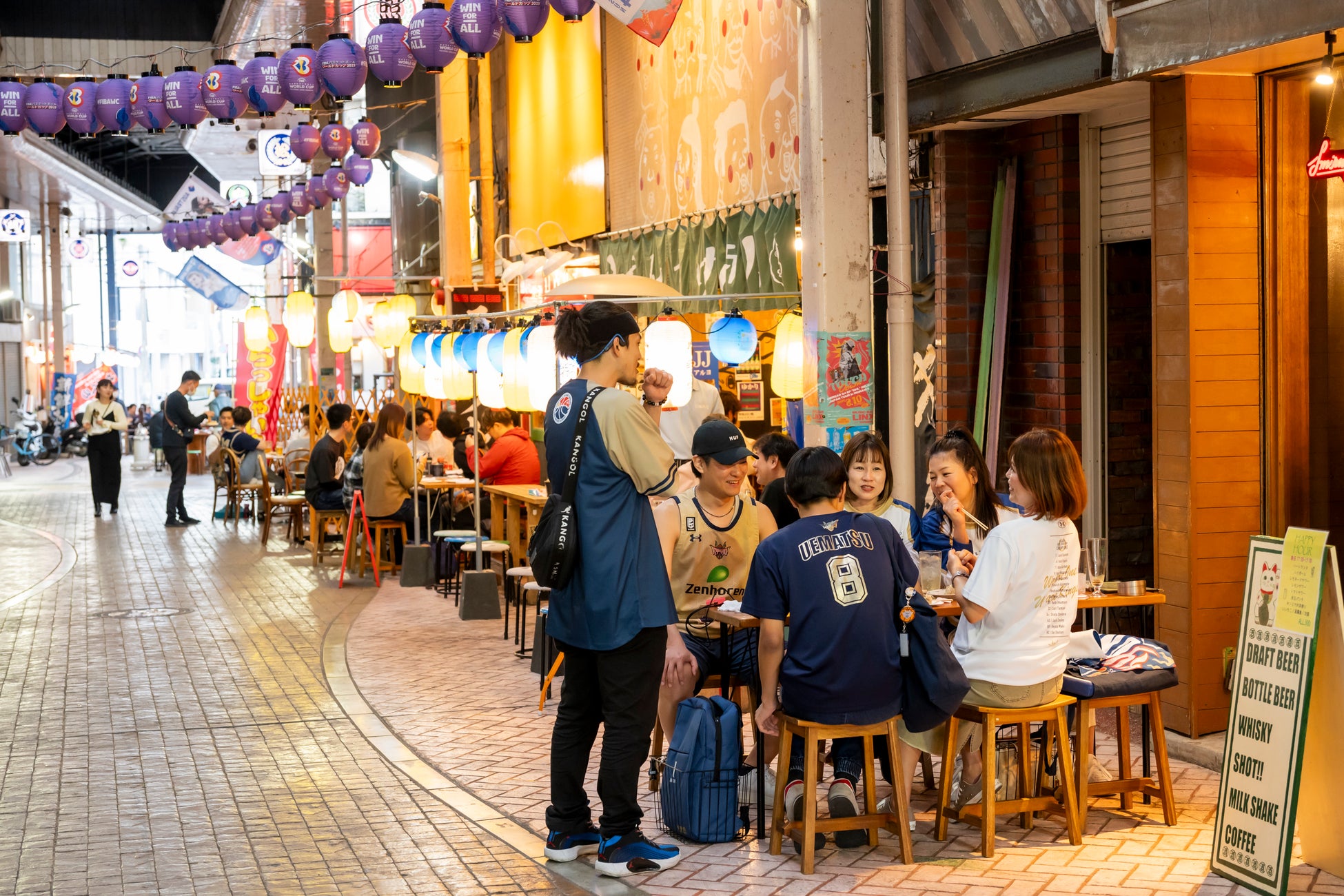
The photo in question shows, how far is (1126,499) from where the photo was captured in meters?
8.56

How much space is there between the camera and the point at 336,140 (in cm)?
1916

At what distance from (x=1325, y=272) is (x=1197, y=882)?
325 cm

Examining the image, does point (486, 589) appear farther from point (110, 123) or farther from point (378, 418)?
point (110, 123)

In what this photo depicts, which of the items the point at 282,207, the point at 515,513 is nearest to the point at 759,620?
the point at 515,513

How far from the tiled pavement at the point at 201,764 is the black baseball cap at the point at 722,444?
6.16 feet

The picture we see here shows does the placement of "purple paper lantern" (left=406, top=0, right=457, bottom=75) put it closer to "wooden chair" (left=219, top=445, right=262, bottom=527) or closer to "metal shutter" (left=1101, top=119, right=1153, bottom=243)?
"metal shutter" (left=1101, top=119, right=1153, bottom=243)

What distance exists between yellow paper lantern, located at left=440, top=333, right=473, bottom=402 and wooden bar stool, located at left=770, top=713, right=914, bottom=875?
797 centimetres

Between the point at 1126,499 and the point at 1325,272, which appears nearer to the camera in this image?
the point at 1325,272

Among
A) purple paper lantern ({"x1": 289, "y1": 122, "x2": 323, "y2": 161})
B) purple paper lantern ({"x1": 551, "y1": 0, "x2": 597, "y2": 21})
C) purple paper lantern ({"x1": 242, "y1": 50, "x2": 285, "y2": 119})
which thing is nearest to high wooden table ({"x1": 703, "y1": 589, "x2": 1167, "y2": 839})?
purple paper lantern ({"x1": 551, "y1": 0, "x2": 597, "y2": 21})

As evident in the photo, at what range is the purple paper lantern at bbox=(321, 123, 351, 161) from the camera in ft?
62.5

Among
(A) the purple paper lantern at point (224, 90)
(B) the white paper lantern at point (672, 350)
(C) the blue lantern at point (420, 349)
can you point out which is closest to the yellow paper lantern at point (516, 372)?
(B) the white paper lantern at point (672, 350)

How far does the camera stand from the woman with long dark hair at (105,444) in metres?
19.5

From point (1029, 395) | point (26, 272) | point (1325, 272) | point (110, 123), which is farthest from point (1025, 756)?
point (26, 272)

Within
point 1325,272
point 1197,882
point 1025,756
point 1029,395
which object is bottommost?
point 1197,882
